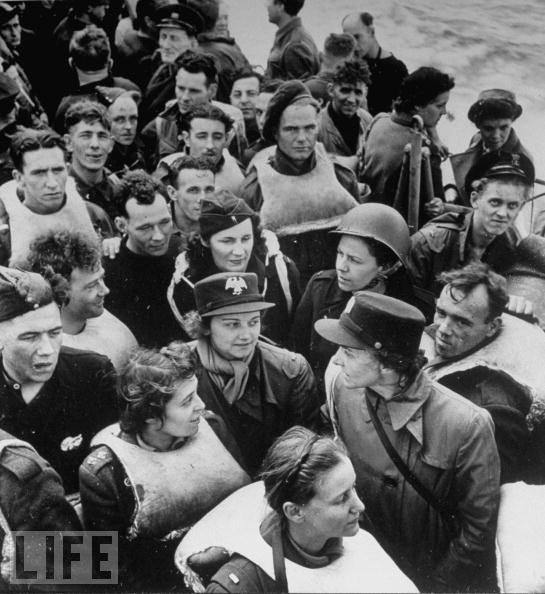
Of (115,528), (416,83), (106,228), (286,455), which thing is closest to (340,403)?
(286,455)

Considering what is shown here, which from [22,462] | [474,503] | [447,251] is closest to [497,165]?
[447,251]

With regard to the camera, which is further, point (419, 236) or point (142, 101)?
point (142, 101)

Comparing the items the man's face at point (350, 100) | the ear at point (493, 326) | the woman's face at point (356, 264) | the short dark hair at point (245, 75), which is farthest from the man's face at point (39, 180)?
the ear at point (493, 326)

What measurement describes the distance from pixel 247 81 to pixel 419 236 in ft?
4.14

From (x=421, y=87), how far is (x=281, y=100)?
67 centimetres

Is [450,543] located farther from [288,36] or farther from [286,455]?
[288,36]

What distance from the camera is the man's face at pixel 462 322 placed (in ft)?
12.5

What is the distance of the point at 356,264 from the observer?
3930 millimetres

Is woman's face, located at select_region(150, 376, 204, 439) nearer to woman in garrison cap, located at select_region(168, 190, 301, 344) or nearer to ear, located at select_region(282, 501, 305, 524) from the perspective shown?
woman in garrison cap, located at select_region(168, 190, 301, 344)

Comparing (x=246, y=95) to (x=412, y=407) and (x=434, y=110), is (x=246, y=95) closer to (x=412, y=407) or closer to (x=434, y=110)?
(x=434, y=110)

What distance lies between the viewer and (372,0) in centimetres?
425

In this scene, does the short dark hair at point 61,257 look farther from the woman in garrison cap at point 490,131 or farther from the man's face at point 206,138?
the woman in garrison cap at point 490,131

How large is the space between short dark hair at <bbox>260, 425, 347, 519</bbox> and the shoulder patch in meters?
0.97

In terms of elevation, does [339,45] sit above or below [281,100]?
above
